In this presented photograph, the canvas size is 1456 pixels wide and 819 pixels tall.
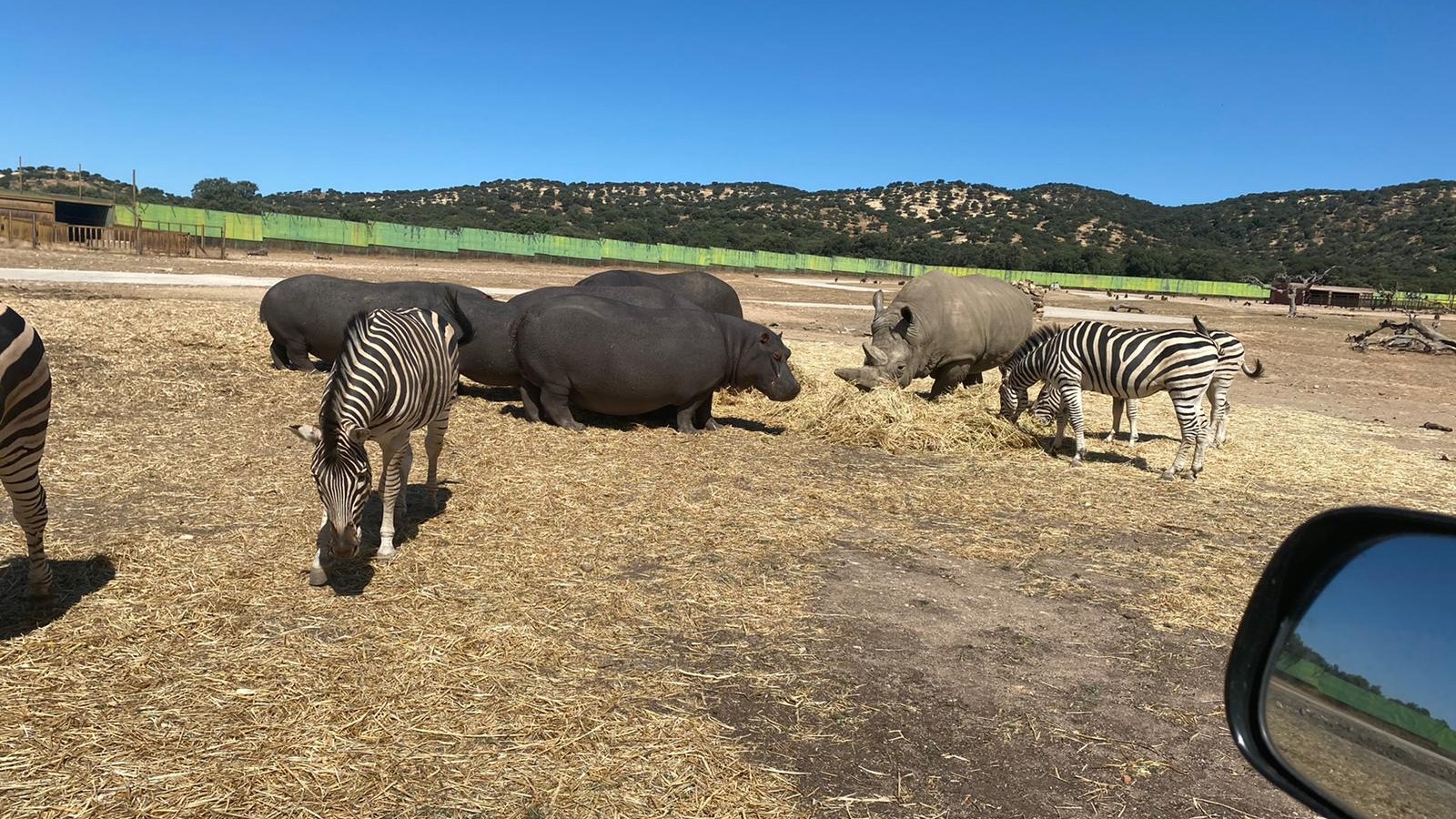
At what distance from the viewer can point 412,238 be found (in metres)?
60.2

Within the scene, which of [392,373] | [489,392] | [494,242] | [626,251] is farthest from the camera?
[626,251]

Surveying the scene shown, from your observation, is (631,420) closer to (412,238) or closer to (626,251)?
(412,238)

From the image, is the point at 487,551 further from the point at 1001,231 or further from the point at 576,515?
the point at 1001,231

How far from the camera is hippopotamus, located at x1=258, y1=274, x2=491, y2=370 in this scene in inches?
479

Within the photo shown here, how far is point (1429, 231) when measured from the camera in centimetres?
10500

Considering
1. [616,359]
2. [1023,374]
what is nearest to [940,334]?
[1023,374]

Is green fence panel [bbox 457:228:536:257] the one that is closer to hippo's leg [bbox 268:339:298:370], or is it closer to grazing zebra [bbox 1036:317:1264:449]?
hippo's leg [bbox 268:339:298:370]

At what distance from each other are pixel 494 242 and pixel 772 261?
25007 millimetres

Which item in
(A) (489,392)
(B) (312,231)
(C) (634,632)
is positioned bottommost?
(C) (634,632)

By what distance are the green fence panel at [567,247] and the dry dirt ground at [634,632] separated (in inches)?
2238

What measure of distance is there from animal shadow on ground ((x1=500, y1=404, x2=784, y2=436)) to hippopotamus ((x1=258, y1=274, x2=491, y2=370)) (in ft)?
5.87

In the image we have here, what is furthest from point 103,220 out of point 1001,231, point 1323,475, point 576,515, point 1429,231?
point 1429,231

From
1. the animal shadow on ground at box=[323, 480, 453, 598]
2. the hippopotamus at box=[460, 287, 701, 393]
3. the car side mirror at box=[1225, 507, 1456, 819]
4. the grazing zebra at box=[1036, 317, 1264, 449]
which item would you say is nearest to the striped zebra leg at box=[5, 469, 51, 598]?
the animal shadow on ground at box=[323, 480, 453, 598]

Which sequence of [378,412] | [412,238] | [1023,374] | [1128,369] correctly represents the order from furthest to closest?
[412,238] < [1023,374] < [1128,369] < [378,412]
